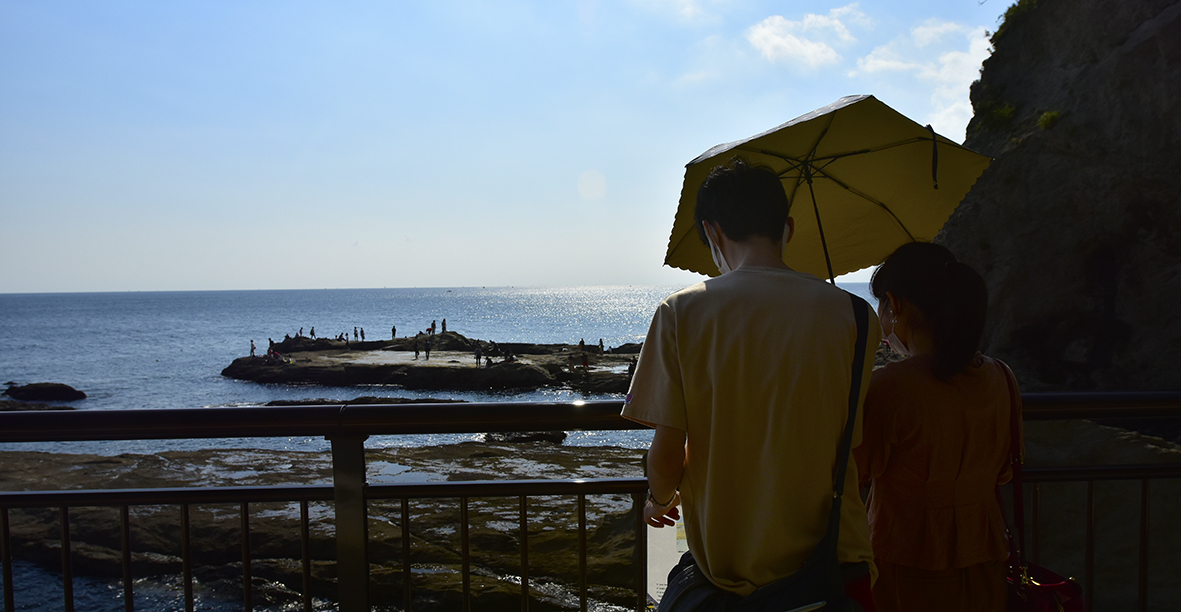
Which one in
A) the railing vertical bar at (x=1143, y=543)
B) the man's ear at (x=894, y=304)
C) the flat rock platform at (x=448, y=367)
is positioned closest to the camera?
the man's ear at (x=894, y=304)

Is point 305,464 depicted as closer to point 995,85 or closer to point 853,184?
point 853,184

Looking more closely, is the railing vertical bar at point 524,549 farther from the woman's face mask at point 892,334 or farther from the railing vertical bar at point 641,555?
the woman's face mask at point 892,334

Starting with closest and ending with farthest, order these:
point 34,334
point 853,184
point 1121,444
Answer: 1. point 853,184
2. point 1121,444
3. point 34,334

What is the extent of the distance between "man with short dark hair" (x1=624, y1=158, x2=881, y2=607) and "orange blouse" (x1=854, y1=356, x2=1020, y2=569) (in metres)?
0.32

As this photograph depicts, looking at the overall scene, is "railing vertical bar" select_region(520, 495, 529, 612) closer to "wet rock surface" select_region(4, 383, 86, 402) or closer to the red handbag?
the red handbag

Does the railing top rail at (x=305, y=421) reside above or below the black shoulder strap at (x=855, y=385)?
below

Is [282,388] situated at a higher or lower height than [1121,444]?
lower

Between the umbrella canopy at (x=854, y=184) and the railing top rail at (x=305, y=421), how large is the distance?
83 cm

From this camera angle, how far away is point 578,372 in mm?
46969

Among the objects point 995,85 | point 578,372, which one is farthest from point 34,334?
point 995,85

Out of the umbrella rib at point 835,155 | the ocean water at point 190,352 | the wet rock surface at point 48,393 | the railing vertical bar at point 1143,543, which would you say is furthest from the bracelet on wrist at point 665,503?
the wet rock surface at point 48,393

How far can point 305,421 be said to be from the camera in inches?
93.4

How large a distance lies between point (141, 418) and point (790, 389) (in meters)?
2.34

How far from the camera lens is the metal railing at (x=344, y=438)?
2.38 meters
